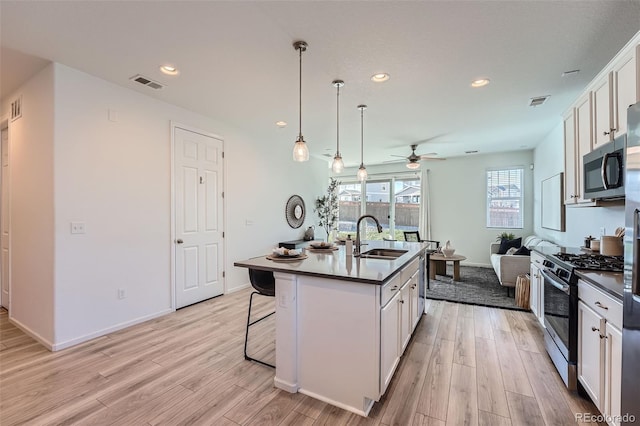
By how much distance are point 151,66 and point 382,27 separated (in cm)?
216

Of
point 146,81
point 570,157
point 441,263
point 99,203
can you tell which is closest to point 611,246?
Answer: point 570,157

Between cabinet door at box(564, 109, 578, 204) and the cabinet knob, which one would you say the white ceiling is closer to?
cabinet door at box(564, 109, 578, 204)

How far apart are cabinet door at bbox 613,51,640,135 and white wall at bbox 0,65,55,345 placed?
15.4 feet

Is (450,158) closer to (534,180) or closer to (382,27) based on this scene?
(534,180)

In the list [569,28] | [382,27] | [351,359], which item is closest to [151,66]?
[382,27]

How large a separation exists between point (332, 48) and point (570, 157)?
9.07 ft

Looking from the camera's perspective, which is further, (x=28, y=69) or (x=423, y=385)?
(x=28, y=69)

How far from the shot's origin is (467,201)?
6945 mm

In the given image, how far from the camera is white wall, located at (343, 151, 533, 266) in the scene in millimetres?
6438

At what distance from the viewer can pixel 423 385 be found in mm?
2162

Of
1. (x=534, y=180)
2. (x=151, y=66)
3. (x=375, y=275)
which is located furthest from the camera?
(x=534, y=180)

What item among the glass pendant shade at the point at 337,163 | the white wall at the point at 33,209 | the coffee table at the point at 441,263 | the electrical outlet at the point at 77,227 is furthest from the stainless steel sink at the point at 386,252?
the white wall at the point at 33,209

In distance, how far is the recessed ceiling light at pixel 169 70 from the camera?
8.87ft

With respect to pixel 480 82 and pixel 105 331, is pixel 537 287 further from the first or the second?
pixel 105 331
